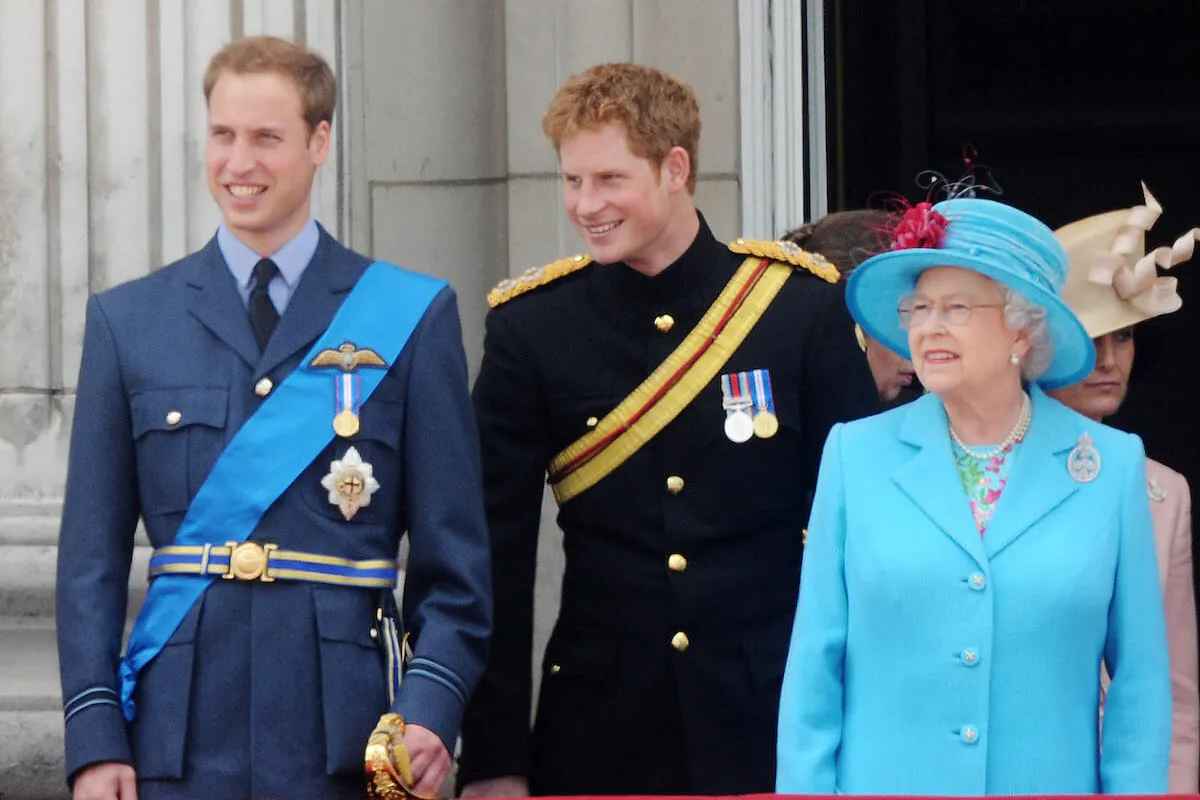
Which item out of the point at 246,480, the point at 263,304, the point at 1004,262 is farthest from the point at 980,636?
the point at 263,304

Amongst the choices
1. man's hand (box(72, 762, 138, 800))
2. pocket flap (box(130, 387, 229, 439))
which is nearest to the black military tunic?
pocket flap (box(130, 387, 229, 439))

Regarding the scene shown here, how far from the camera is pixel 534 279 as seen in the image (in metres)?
4.17

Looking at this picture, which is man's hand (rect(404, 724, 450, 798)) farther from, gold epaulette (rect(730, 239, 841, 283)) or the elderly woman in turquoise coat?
gold epaulette (rect(730, 239, 841, 283))

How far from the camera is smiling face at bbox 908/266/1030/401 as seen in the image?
339 centimetres

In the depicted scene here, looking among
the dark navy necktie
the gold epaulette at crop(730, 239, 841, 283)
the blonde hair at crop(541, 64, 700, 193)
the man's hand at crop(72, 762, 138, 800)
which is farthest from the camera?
the gold epaulette at crop(730, 239, 841, 283)

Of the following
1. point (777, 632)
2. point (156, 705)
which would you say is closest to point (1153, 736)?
point (777, 632)

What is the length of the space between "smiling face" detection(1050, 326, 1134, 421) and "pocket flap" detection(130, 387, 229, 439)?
1.56 m

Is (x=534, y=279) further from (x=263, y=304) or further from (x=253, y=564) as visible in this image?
(x=253, y=564)

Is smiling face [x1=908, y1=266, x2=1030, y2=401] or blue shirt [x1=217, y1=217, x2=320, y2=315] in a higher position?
blue shirt [x1=217, y1=217, x2=320, y2=315]

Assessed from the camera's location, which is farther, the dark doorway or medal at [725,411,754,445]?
the dark doorway

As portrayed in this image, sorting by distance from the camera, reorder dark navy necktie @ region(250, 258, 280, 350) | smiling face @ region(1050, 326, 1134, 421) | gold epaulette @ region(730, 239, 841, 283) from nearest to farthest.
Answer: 1. dark navy necktie @ region(250, 258, 280, 350)
2. gold epaulette @ region(730, 239, 841, 283)
3. smiling face @ region(1050, 326, 1134, 421)

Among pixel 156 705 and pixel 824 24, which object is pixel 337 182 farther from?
pixel 156 705

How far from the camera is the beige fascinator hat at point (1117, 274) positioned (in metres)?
4.18

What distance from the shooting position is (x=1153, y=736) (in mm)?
3309
